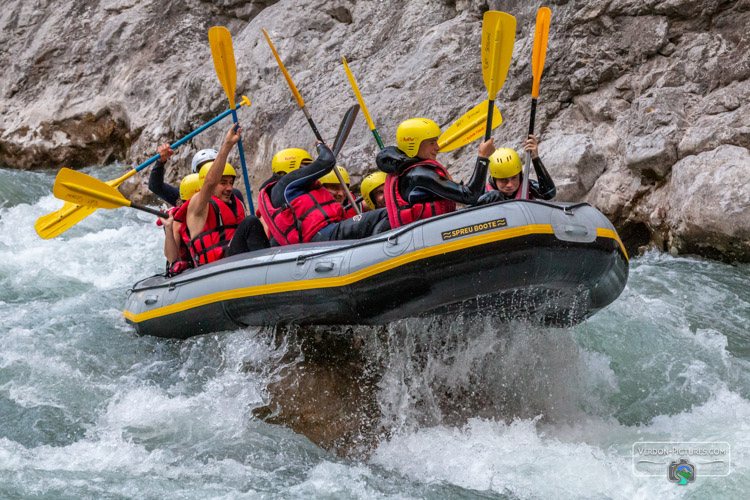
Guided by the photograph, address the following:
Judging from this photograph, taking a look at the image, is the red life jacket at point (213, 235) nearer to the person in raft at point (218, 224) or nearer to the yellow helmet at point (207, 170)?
the person in raft at point (218, 224)

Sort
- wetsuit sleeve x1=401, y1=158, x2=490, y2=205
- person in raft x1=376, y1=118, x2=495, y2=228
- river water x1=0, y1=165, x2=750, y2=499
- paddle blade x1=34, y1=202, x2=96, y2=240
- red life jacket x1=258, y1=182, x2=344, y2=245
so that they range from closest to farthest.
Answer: river water x1=0, y1=165, x2=750, y2=499 → wetsuit sleeve x1=401, y1=158, x2=490, y2=205 → person in raft x1=376, y1=118, x2=495, y2=228 → red life jacket x1=258, y1=182, x2=344, y2=245 → paddle blade x1=34, y1=202, x2=96, y2=240

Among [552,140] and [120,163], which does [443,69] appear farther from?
[120,163]

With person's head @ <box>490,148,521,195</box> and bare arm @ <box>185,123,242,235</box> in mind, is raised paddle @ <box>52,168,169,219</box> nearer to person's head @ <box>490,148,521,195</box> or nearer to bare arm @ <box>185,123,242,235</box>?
bare arm @ <box>185,123,242,235</box>

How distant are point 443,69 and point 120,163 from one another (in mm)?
5365

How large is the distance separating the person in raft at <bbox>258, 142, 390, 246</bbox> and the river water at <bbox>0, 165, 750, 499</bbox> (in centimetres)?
67

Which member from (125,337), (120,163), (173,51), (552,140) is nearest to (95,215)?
(120,163)

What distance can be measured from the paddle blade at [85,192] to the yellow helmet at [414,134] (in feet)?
7.87

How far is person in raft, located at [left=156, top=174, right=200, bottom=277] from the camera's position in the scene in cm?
553

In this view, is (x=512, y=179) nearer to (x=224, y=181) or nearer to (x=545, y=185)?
(x=545, y=185)

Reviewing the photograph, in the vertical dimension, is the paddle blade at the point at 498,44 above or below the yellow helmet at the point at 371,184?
above

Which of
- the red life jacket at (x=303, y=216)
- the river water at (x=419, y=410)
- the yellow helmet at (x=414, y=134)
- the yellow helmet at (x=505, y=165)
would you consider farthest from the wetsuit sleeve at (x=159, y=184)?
the yellow helmet at (x=505, y=165)

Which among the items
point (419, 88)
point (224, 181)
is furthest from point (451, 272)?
point (419, 88)

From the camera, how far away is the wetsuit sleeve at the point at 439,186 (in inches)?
165

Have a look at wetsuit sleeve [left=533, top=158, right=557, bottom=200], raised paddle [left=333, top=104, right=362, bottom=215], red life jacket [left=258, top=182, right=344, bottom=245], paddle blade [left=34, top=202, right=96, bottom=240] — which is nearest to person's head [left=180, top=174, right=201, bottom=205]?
red life jacket [left=258, top=182, right=344, bottom=245]
